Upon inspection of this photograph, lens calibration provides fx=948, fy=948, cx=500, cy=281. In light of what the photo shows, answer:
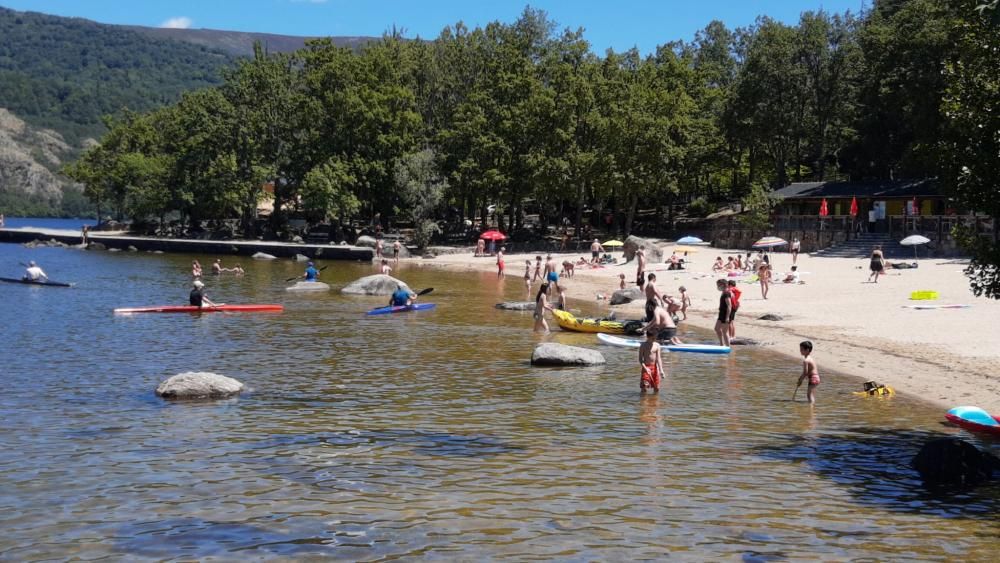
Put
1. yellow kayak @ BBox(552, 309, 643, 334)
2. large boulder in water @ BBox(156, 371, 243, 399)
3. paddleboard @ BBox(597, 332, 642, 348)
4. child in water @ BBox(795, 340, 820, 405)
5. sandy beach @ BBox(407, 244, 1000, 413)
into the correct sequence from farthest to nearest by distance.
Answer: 1. yellow kayak @ BBox(552, 309, 643, 334)
2. paddleboard @ BBox(597, 332, 642, 348)
3. sandy beach @ BBox(407, 244, 1000, 413)
4. large boulder in water @ BBox(156, 371, 243, 399)
5. child in water @ BBox(795, 340, 820, 405)

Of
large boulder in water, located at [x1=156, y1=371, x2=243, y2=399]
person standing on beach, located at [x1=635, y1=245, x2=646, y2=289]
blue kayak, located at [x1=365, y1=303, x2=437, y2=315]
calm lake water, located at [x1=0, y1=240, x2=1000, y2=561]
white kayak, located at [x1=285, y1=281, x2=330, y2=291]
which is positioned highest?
person standing on beach, located at [x1=635, y1=245, x2=646, y2=289]

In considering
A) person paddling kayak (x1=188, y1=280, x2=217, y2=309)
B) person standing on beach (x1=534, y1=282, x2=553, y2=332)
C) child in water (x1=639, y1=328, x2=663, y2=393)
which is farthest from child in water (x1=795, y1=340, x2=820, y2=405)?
person paddling kayak (x1=188, y1=280, x2=217, y2=309)

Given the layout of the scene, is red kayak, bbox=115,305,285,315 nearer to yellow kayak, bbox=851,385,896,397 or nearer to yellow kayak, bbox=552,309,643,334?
yellow kayak, bbox=552,309,643,334

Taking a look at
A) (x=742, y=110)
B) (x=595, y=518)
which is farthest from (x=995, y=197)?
(x=742, y=110)

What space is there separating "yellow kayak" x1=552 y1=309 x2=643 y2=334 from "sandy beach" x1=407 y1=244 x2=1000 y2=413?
11.8 feet

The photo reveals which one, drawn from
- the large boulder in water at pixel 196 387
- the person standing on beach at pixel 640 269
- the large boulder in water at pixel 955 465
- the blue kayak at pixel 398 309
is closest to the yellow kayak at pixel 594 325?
the blue kayak at pixel 398 309

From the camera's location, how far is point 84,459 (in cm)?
1455

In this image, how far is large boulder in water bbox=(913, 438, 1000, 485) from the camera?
1359 cm

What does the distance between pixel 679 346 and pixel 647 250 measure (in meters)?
30.0

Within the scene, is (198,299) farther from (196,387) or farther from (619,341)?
(196,387)

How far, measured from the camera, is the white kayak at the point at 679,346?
25812 mm

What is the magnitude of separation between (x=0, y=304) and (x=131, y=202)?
61.3 meters

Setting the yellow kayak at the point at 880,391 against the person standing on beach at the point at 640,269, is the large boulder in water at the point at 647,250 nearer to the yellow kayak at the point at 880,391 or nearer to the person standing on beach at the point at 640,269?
the person standing on beach at the point at 640,269

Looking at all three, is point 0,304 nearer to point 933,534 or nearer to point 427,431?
point 427,431
